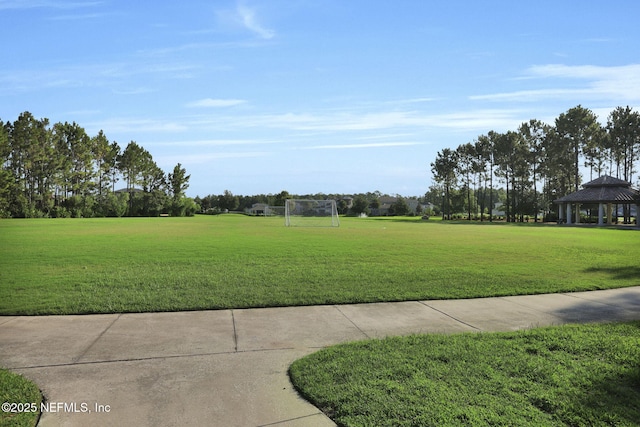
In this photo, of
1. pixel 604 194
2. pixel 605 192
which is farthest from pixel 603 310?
pixel 605 192

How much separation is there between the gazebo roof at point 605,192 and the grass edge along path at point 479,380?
50259mm

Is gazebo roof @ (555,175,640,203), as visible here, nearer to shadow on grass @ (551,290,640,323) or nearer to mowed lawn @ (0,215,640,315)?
mowed lawn @ (0,215,640,315)

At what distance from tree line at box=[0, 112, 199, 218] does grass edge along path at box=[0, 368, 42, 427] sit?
59159mm

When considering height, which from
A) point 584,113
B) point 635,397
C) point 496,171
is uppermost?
point 584,113

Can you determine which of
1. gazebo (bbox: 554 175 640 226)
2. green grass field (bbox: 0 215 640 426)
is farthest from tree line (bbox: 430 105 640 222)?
green grass field (bbox: 0 215 640 426)

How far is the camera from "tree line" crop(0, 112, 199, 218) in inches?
2357

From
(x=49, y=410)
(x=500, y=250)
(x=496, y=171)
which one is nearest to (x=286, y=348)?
(x=49, y=410)

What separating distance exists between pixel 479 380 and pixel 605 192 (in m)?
55.0

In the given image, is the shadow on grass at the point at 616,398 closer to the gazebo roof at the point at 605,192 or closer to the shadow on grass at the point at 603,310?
the shadow on grass at the point at 603,310

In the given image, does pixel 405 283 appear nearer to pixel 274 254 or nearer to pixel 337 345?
pixel 337 345

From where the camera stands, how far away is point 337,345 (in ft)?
18.1

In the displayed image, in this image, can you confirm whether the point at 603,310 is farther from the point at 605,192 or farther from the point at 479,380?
the point at 605,192

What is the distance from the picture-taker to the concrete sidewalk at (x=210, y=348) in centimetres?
379

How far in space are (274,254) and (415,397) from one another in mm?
11375
